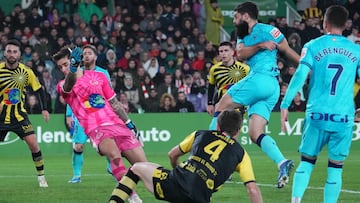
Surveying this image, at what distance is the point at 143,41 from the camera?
25656mm

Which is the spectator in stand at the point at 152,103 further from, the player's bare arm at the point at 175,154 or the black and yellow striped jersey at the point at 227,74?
the player's bare arm at the point at 175,154

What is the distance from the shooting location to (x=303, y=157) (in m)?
9.51

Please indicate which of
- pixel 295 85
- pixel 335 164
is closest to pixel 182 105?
pixel 335 164

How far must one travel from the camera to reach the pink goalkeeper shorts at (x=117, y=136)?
34.9 feet

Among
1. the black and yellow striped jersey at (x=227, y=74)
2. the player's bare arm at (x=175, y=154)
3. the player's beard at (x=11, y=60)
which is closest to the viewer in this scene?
the player's bare arm at (x=175, y=154)

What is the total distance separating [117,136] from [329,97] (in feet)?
9.55

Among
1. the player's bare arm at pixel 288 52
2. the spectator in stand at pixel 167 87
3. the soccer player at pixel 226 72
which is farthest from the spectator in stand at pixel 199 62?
the player's bare arm at pixel 288 52

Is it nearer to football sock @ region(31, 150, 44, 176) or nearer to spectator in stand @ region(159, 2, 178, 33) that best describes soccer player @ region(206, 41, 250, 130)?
football sock @ region(31, 150, 44, 176)

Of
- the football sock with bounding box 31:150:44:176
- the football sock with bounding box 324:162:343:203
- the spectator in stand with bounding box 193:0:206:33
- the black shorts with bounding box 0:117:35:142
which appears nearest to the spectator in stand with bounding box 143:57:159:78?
the spectator in stand with bounding box 193:0:206:33

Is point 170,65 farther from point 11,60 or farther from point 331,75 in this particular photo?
point 331,75

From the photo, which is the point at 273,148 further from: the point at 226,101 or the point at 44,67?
the point at 44,67

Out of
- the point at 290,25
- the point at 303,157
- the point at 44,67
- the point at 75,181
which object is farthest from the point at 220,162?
the point at 290,25

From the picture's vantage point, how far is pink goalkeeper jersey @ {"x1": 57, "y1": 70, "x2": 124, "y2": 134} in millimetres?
10789

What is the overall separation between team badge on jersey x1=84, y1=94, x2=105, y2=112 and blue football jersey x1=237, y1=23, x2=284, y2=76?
213 centimetres
